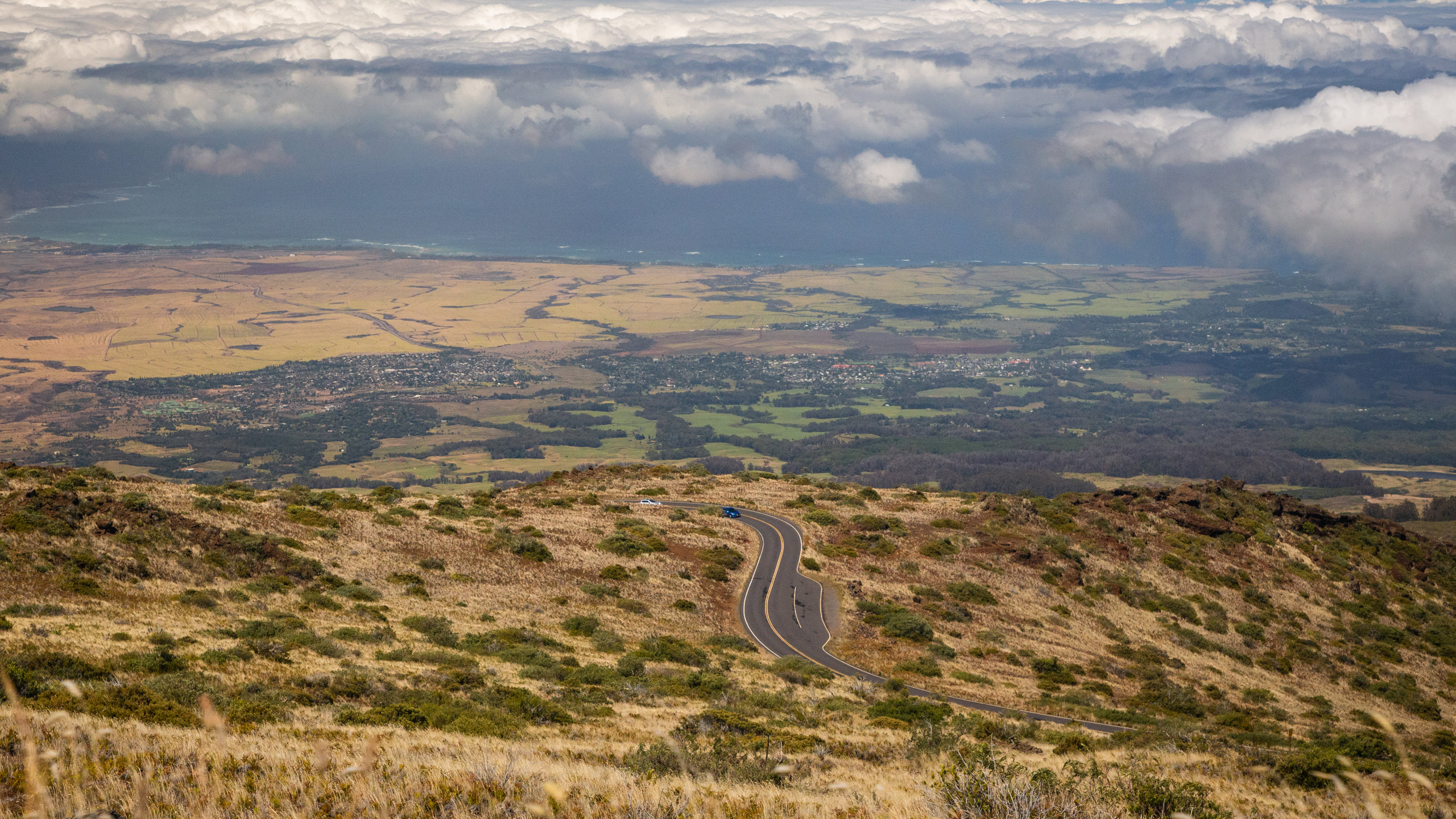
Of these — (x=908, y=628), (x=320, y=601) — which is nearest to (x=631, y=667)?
(x=320, y=601)

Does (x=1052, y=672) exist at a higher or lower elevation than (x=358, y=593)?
lower

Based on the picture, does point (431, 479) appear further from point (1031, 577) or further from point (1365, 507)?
point (1365, 507)

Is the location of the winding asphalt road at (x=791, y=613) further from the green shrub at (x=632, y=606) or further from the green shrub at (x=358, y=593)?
the green shrub at (x=358, y=593)

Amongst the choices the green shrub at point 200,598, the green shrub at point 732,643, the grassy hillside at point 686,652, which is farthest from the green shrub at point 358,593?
the green shrub at point 732,643

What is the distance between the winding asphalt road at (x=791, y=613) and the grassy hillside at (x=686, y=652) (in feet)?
4.66

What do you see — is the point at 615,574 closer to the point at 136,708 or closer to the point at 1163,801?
the point at 136,708

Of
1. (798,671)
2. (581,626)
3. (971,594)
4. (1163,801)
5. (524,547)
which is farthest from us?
(971,594)

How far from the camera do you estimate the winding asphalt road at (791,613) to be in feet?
112

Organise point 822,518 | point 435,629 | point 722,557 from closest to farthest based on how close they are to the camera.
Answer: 1. point 435,629
2. point 722,557
3. point 822,518

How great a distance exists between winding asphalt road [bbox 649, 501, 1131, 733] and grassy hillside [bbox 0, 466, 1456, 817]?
1.42m

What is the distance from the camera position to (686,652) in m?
34.2

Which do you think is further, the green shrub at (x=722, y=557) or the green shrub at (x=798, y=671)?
the green shrub at (x=722, y=557)

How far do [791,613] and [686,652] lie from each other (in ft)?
38.7

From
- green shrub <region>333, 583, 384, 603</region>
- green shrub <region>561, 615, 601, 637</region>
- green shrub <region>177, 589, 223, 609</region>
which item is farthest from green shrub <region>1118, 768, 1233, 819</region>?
green shrub <region>333, 583, 384, 603</region>
